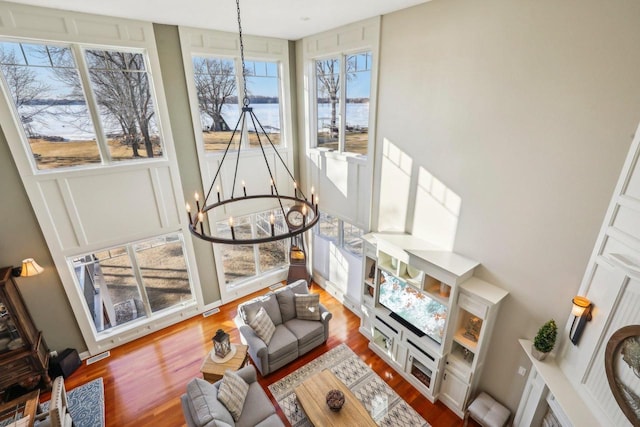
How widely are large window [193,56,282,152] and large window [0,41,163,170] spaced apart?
2.87 feet

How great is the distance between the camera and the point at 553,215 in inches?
121

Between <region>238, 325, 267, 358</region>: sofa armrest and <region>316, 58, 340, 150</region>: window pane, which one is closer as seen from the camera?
<region>238, 325, 267, 358</region>: sofa armrest

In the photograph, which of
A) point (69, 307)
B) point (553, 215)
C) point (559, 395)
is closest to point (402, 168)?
point (553, 215)

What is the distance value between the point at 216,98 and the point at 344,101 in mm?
2424

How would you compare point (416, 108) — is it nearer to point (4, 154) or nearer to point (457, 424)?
point (457, 424)

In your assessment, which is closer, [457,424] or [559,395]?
[559,395]

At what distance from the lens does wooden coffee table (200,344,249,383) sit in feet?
14.4

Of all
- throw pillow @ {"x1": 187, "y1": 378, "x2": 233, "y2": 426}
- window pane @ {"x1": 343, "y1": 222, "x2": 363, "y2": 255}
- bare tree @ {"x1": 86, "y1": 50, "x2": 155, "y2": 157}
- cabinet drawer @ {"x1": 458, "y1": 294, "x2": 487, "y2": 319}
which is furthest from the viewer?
window pane @ {"x1": 343, "y1": 222, "x2": 363, "y2": 255}

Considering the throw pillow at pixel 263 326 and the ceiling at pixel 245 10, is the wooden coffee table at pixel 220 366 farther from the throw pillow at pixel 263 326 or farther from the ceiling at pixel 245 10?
the ceiling at pixel 245 10

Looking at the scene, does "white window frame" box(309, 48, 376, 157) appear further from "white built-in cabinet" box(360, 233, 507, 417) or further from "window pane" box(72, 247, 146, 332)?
"window pane" box(72, 247, 146, 332)

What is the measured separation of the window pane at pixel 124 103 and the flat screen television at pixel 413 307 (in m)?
4.68

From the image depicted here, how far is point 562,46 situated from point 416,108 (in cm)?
169

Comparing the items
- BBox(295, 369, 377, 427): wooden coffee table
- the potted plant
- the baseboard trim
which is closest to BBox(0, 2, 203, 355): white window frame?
the baseboard trim

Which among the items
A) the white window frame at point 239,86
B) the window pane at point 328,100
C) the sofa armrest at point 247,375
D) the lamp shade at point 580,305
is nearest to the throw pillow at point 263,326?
the sofa armrest at point 247,375
